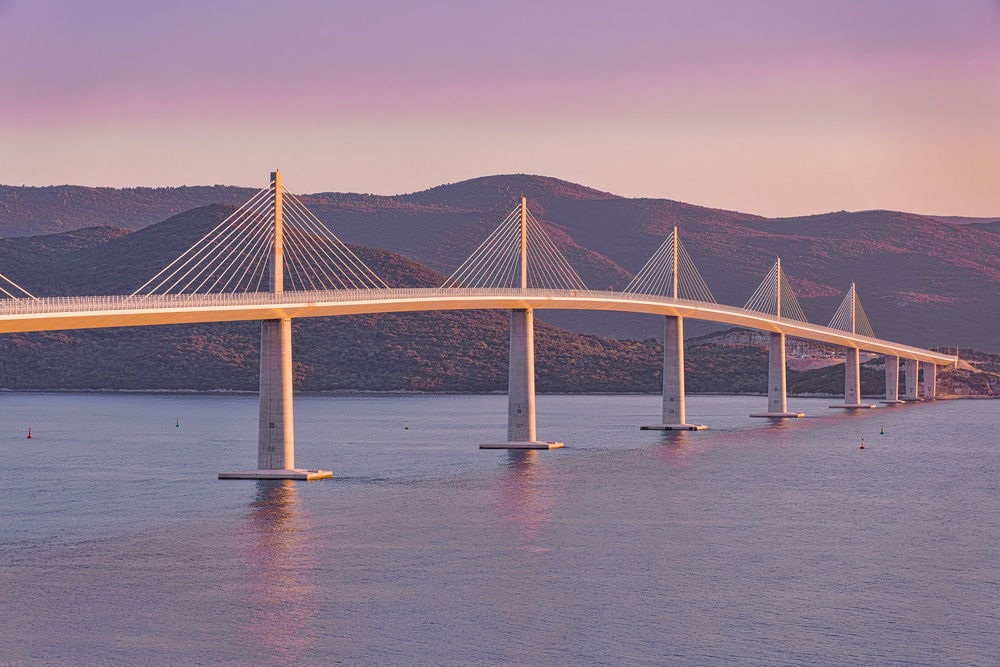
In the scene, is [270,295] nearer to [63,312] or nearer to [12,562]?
[63,312]

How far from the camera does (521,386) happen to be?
99.1 meters

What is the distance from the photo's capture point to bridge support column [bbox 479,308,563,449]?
99312 millimetres

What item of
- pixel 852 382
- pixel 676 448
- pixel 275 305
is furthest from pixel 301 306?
pixel 852 382

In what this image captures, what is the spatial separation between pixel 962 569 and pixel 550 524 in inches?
675

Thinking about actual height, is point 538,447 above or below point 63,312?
below

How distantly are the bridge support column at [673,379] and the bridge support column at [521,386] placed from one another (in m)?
25.7

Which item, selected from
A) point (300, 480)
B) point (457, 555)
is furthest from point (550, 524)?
point (300, 480)

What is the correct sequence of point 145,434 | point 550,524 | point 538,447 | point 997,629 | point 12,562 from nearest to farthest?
point 997,629, point 12,562, point 550,524, point 538,447, point 145,434

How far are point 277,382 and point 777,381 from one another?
326 ft

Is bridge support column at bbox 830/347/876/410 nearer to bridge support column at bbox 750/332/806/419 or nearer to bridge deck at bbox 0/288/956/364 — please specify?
bridge support column at bbox 750/332/806/419

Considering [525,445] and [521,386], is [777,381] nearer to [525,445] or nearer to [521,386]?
[525,445]

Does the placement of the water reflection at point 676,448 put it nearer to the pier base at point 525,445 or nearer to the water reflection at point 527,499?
the pier base at point 525,445

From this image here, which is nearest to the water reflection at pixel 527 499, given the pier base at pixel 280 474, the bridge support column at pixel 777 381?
the pier base at pixel 280 474

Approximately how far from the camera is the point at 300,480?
7519 cm
